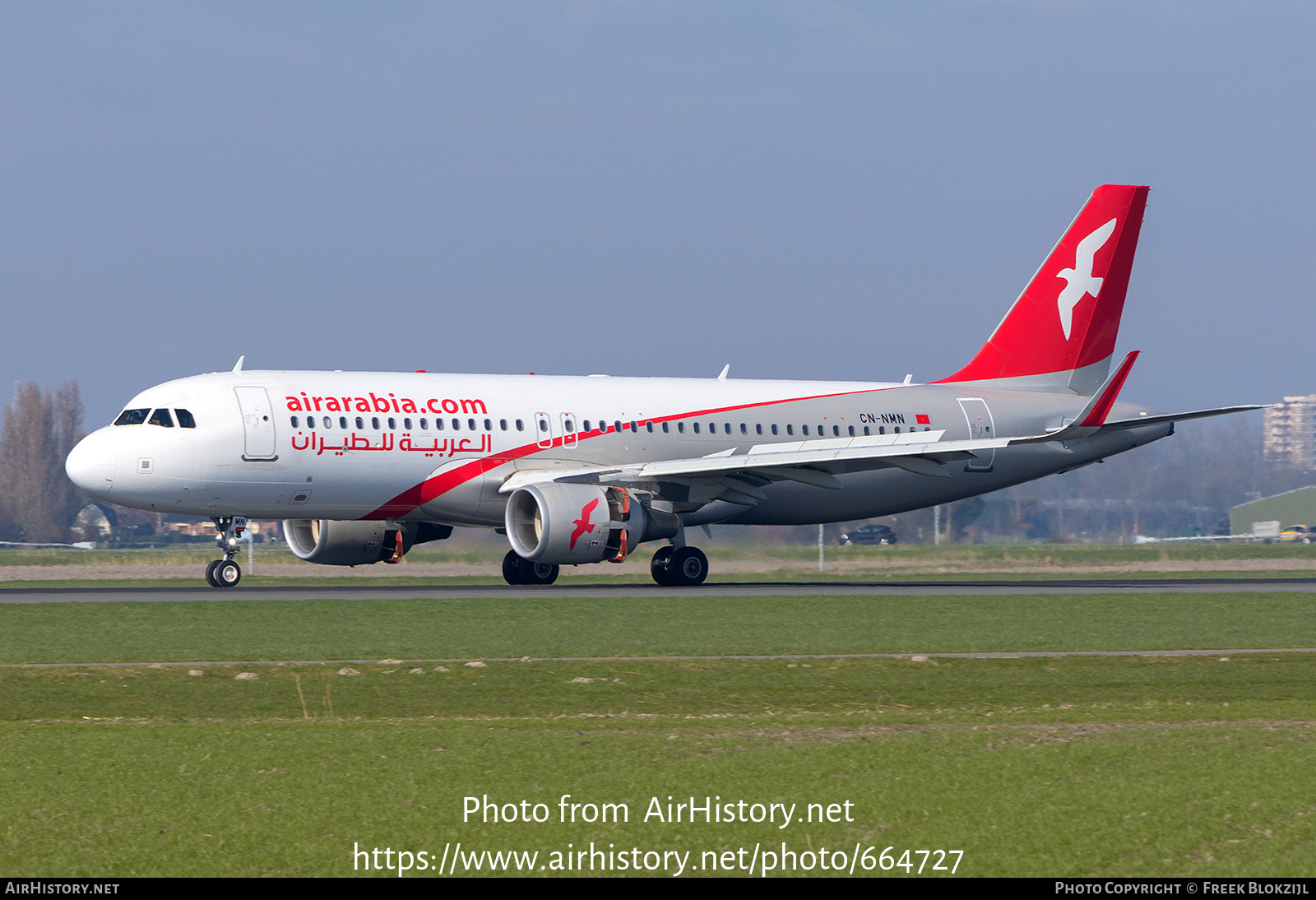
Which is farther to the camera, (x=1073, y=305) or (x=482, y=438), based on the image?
(x=1073, y=305)

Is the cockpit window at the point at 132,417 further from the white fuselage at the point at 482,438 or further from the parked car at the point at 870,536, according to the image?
the parked car at the point at 870,536

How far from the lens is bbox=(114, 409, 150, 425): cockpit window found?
32438 mm

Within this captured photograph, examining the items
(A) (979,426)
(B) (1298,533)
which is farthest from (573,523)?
(B) (1298,533)

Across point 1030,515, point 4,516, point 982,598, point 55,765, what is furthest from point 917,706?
point 4,516

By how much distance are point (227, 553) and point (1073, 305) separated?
2253 centimetres

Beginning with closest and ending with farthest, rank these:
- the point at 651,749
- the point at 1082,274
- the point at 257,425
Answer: the point at 651,749 → the point at 257,425 → the point at 1082,274

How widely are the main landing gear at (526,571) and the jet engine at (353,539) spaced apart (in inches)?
65.0

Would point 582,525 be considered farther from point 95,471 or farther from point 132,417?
point 95,471

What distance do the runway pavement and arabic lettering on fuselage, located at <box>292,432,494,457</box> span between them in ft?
9.57

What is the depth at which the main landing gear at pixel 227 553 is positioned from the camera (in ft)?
108

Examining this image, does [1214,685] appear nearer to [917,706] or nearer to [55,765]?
[917,706]

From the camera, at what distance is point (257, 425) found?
32.3 metres

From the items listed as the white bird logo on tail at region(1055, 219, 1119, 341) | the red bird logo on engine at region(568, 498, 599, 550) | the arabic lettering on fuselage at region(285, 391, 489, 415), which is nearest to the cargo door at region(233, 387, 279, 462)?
the arabic lettering on fuselage at region(285, 391, 489, 415)

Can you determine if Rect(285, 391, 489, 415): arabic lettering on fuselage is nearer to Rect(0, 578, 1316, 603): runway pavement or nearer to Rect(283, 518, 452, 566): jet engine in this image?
Rect(283, 518, 452, 566): jet engine
